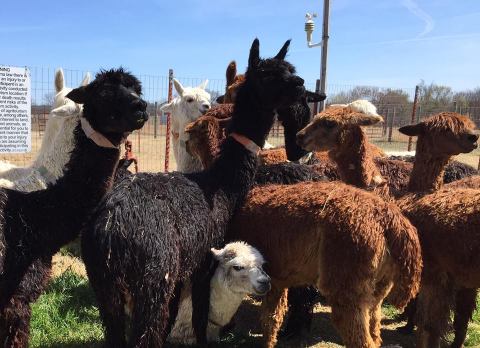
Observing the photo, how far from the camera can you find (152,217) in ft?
8.50

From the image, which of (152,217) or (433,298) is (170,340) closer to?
(152,217)

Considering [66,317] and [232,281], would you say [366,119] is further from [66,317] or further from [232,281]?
[66,317]

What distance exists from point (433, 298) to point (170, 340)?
2110 millimetres

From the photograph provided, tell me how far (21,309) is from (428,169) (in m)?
3.22

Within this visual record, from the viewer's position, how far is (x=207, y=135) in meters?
4.53

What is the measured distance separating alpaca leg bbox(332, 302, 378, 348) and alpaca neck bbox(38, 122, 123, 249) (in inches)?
65.3

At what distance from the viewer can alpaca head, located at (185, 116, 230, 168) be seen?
4508mm

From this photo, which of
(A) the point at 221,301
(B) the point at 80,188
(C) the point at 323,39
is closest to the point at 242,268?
(A) the point at 221,301

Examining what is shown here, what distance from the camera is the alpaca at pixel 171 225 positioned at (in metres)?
2.48

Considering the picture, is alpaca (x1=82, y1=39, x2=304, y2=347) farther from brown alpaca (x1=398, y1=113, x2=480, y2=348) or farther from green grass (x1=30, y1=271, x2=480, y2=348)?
brown alpaca (x1=398, y1=113, x2=480, y2=348)

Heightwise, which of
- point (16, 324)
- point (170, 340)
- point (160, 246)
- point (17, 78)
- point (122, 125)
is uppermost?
point (17, 78)

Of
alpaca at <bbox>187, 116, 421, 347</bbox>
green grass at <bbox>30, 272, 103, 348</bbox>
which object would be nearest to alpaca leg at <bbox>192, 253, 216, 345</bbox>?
alpaca at <bbox>187, 116, 421, 347</bbox>

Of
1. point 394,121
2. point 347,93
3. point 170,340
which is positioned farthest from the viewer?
point 394,121

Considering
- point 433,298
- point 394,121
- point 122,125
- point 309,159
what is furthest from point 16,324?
Result: point 394,121
